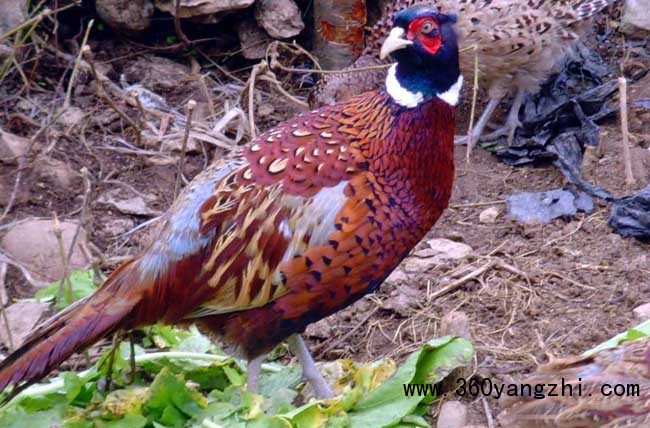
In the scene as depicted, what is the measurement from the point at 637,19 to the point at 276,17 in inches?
93.1

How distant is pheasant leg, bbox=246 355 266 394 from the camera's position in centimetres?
373

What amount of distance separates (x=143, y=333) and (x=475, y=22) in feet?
8.75

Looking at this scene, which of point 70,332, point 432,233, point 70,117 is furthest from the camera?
point 70,117

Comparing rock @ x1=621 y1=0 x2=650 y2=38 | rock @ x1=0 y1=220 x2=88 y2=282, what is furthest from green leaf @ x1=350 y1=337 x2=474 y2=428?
rock @ x1=621 y1=0 x2=650 y2=38

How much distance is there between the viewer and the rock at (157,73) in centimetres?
641

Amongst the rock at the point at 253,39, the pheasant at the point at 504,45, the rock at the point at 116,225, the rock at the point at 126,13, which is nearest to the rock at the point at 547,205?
the pheasant at the point at 504,45

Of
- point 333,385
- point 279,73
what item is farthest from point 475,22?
point 333,385

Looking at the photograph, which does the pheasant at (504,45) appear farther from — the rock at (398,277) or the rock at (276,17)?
the rock at (398,277)

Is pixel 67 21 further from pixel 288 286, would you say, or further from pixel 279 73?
pixel 288 286

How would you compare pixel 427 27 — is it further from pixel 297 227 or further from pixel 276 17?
pixel 276 17

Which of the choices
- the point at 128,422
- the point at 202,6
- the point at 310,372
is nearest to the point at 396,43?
the point at 310,372

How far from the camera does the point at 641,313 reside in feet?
13.7

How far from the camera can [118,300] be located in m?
3.59

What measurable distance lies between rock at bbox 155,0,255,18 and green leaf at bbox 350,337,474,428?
3181 millimetres
